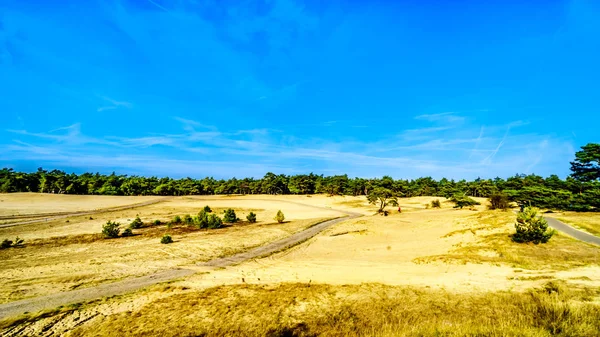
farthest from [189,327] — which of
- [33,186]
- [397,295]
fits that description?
[33,186]

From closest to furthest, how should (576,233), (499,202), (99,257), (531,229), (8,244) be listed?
(531,229) < (99,257) < (576,233) < (8,244) < (499,202)

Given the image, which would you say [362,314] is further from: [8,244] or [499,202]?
[499,202]

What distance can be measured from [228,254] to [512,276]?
2103 centimetres

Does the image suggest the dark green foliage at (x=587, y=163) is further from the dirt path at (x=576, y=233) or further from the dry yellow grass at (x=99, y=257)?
the dry yellow grass at (x=99, y=257)

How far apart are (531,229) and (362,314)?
19971 mm

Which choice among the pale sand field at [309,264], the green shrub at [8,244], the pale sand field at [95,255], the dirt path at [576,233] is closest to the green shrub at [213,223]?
the pale sand field at [95,255]

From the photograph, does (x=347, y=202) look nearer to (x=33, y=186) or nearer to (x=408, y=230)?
(x=408, y=230)

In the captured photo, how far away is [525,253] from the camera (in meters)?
19.9

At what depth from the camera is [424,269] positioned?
1858cm

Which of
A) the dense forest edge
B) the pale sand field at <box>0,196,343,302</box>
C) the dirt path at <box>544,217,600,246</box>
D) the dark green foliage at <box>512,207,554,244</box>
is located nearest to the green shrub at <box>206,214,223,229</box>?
the pale sand field at <box>0,196,343,302</box>

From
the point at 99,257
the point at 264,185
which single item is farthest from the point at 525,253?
the point at 264,185

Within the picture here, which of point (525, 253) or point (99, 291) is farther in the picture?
point (525, 253)

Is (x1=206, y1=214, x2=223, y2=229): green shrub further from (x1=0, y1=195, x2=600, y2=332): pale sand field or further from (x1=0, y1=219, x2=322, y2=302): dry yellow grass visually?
(x1=0, y1=195, x2=600, y2=332): pale sand field

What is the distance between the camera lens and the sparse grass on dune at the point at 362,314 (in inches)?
356
